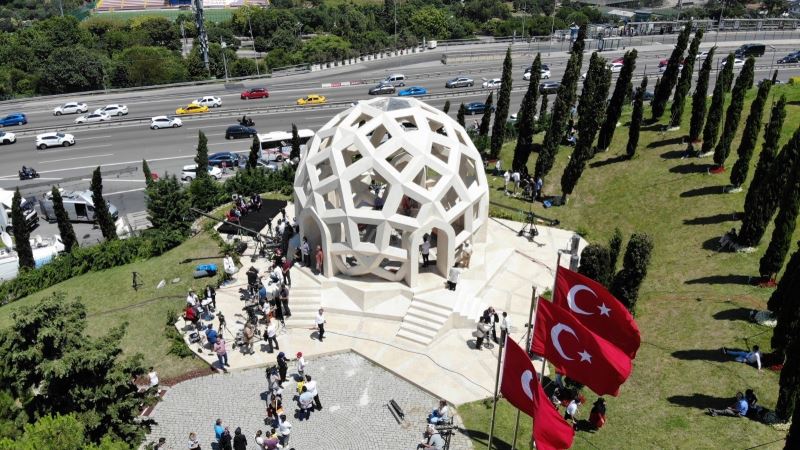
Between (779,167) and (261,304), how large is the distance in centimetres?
2605

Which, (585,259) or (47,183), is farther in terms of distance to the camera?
(47,183)

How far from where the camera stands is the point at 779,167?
2906cm

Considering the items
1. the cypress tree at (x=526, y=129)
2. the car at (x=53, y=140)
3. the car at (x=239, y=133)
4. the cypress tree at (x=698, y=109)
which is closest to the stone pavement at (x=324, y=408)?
the cypress tree at (x=526, y=129)

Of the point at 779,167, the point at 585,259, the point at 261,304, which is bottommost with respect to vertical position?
the point at 261,304

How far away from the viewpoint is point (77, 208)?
44469mm

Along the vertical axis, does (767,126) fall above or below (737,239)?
above

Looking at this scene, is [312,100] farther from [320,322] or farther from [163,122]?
[320,322]

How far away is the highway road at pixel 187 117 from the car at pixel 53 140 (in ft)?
3.56

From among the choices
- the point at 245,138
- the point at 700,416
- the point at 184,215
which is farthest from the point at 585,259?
the point at 245,138

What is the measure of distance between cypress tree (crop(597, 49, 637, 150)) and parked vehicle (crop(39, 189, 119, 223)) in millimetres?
37755

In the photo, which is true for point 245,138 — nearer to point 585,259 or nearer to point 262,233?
point 262,233

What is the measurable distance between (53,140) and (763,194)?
62.5 metres

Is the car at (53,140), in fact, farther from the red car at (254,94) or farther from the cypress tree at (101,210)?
the cypress tree at (101,210)

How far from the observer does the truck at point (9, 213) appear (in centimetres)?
4206
